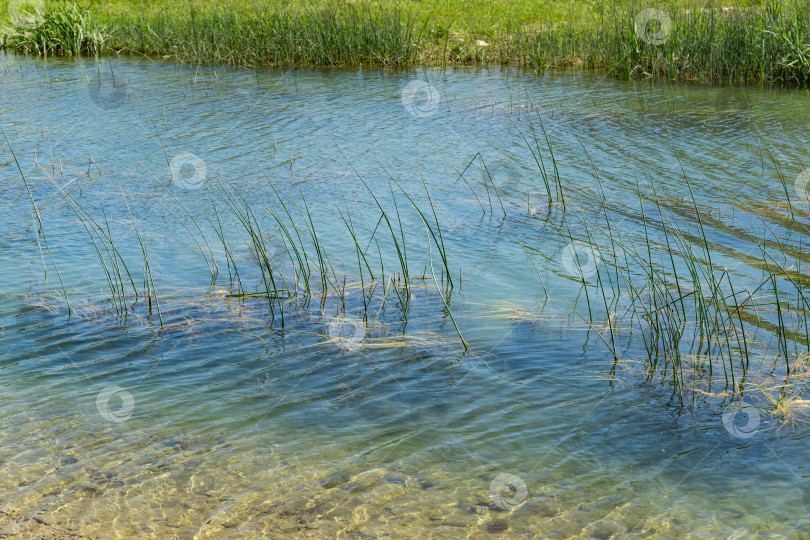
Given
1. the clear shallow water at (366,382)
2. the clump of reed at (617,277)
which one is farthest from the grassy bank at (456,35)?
the clump of reed at (617,277)

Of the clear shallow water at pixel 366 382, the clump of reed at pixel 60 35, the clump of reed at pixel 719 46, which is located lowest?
the clear shallow water at pixel 366 382

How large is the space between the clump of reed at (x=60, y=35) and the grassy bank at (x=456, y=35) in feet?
0.07

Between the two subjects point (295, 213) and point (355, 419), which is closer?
point (355, 419)

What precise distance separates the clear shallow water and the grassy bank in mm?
3904

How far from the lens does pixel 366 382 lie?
338cm

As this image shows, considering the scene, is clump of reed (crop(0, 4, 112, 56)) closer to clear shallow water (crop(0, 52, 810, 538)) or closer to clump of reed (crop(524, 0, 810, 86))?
clear shallow water (crop(0, 52, 810, 538))

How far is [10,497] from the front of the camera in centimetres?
256

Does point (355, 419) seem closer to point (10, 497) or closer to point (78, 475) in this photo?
point (78, 475)

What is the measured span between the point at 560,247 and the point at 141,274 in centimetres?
266

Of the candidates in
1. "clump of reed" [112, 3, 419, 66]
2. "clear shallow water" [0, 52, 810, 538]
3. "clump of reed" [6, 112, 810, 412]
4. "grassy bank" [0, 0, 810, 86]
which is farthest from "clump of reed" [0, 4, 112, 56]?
"clump of reed" [6, 112, 810, 412]

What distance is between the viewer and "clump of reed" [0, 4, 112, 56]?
546 inches

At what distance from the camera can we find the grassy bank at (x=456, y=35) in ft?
34.4

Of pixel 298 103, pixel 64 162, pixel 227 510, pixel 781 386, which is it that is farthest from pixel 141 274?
pixel 298 103

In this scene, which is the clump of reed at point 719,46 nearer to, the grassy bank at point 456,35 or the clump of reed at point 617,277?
the grassy bank at point 456,35
